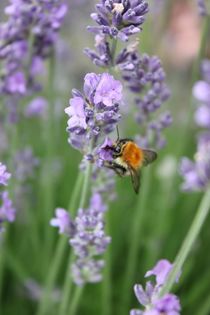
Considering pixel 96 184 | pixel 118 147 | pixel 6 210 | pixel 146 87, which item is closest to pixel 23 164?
pixel 96 184

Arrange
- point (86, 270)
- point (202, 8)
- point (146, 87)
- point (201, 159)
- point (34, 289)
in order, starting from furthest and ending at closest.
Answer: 1. point (34, 289)
2. point (202, 8)
3. point (201, 159)
4. point (146, 87)
5. point (86, 270)

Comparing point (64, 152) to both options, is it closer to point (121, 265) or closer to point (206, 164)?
point (121, 265)

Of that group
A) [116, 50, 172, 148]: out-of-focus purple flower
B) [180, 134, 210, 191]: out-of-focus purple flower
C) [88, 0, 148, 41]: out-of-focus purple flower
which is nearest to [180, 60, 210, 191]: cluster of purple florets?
[180, 134, 210, 191]: out-of-focus purple flower

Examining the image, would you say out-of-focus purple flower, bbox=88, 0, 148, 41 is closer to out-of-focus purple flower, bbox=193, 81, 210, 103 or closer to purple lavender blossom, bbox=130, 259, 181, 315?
purple lavender blossom, bbox=130, 259, 181, 315

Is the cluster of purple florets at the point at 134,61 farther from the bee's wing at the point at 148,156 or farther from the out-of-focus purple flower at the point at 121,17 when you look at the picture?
the bee's wing at the point at 148,156

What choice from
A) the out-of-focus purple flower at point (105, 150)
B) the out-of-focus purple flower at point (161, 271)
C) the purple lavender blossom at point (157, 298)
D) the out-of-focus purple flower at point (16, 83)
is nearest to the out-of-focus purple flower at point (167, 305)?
the purple lavender blossom at point (157, 298)

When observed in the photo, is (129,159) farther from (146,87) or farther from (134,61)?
(146,87)

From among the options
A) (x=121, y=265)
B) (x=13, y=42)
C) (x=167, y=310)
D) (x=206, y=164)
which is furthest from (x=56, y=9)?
(x=121, y=265)
